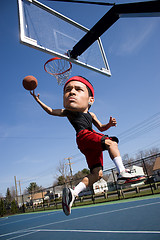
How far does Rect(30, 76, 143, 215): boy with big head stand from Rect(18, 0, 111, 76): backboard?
166 cm

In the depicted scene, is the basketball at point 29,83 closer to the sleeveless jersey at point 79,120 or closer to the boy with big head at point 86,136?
the boy with big head at point 86,136

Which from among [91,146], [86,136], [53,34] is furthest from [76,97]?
[53,34]

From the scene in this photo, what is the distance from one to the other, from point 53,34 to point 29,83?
2.36m

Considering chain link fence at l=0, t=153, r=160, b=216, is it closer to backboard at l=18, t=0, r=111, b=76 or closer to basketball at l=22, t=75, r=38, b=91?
basketball at l=22, t=75, r=38, b=91

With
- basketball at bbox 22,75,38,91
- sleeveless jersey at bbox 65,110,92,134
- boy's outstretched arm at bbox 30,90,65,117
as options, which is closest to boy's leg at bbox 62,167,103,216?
sleeveless jersey at bbox 65,110,92,134

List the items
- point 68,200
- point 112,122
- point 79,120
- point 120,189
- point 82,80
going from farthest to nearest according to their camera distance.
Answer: point 120,189
point 112,122
point 82,80
point 79,120
point 68,200

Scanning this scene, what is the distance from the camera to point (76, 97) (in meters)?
2.53

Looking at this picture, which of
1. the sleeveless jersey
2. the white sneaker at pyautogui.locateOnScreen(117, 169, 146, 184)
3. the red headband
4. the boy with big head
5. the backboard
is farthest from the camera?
the backboard

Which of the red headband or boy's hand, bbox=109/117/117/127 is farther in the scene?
boy's hand, bbox=109/117/117/127

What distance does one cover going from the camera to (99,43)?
17.2 ft

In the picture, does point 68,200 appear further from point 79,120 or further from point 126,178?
point 79,120

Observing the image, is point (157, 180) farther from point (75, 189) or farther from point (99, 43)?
point (75, 189)

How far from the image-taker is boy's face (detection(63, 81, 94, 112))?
2.51m

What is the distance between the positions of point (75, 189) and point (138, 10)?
2.97 m
